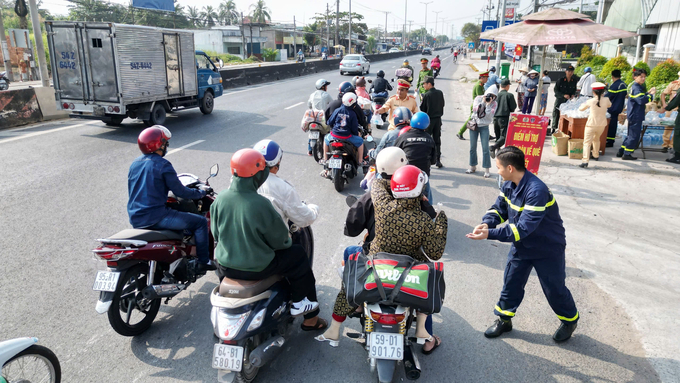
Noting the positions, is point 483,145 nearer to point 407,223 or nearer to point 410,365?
point 407,223

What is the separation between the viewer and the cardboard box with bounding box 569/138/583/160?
34.2 feet

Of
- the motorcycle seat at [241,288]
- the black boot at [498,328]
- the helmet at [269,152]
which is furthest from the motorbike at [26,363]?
the black boot at [498,328]

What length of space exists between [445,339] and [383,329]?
1137mm

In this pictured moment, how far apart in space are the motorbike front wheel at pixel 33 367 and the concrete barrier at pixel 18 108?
11978mm

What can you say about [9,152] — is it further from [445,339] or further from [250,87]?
[250,87]

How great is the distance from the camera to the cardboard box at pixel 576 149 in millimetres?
10419

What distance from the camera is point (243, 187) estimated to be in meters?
3.25

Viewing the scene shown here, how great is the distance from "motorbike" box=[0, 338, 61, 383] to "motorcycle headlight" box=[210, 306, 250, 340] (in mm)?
1116

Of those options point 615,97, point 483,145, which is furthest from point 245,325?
point 615,97

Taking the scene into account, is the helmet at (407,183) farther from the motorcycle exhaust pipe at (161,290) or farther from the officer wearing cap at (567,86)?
the officer wearing cap at (567,86)

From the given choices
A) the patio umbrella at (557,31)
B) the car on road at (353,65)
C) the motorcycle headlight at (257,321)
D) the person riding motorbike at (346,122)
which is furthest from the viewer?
the car on road at (353,65)

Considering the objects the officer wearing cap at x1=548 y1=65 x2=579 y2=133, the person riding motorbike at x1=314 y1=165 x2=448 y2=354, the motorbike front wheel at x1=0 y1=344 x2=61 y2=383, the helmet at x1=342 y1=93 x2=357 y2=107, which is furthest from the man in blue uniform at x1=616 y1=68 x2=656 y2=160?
the motorbike front wheel at x1=0 y1=344 x2=61 y2=383

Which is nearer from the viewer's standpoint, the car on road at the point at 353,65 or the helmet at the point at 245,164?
the helmet at the point at 245,164

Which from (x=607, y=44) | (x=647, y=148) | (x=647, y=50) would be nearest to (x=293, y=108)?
(x=647, y=148)
